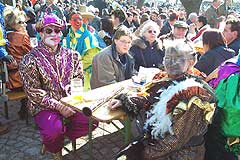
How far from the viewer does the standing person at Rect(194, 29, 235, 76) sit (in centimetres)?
420

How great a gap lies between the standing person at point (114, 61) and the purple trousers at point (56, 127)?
69 cm

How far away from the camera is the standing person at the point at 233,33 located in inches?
190

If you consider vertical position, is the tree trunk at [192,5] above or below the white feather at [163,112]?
above

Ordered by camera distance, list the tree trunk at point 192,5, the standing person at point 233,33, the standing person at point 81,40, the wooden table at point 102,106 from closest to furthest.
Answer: the wooden table at point 102,106 < the standing person at point 233,33 < the standing person at point 81,40 < the tree trunk at point 192,5

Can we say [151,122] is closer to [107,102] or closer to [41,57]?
[107,102]

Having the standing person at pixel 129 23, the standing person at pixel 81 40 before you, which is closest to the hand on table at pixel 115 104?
the standing person at pixel 81 40

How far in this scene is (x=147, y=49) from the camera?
4961mm

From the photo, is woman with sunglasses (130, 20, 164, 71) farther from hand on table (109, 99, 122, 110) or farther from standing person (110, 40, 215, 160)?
standing person (110, 40, 215, 160)

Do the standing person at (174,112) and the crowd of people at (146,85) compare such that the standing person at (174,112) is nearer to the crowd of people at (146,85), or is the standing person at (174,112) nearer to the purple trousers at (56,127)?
the crowd of people at (146,85)

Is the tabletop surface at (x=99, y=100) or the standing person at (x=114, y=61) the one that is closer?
the tabletop surface at (x=99, y=100)

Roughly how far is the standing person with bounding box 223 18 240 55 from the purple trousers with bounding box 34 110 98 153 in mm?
2687

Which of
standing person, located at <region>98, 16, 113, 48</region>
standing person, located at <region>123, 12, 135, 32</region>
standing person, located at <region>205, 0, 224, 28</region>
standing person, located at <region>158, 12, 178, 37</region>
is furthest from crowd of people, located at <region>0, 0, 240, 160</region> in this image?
standing person, located at <region>205, 0, 224, 28</region>

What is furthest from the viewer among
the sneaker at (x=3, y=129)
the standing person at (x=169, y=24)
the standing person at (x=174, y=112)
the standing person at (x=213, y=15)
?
the standing person at (x=213, y=15)

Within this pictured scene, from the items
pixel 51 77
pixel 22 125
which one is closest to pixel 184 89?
pixel 51 77
